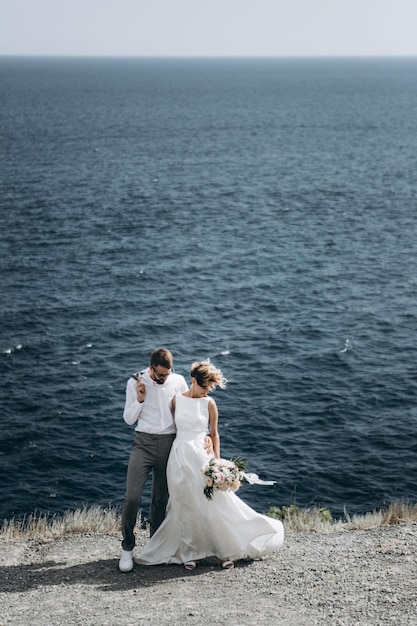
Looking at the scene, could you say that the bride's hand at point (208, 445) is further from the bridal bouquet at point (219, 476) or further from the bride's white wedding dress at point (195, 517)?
the bridal bouquet at point (219, 476)

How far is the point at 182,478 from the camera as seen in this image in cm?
1230

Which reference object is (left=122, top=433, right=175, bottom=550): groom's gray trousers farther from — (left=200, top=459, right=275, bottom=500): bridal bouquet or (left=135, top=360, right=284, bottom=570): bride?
(left=200, top=459, right=275, bottom=500): bridal bouquet

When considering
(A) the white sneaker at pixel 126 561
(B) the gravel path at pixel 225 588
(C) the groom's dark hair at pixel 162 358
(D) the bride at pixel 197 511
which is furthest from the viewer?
(A) the white sneaker at pixel 126 561

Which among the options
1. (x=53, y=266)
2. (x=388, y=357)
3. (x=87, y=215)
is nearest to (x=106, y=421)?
(x=388, y=357)

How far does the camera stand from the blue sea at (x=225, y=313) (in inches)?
1364

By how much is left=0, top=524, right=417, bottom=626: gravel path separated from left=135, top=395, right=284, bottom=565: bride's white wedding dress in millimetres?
255

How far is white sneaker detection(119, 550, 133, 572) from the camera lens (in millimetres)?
12539

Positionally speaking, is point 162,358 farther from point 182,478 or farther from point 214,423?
point 182,478

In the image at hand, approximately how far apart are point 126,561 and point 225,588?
1.72m

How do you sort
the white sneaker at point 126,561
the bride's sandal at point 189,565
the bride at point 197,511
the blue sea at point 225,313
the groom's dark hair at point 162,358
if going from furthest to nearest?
the blue sea at point 225,313, the white sneaker at point 126,561, the bride's sandal at point 189,565, the bride at point 197,511, the groom's dark hair at point 162,358

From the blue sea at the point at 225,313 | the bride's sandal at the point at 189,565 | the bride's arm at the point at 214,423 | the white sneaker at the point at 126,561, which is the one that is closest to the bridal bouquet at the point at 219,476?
the bride's arm at the point at 214,423

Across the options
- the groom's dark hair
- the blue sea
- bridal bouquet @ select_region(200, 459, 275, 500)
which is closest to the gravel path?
bridal bouquet @ select_region(200, 459, 275, 500)

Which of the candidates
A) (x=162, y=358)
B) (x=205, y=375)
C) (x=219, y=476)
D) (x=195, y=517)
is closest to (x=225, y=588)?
(x=195, y=517)

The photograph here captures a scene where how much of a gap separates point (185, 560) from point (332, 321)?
37.8 m
